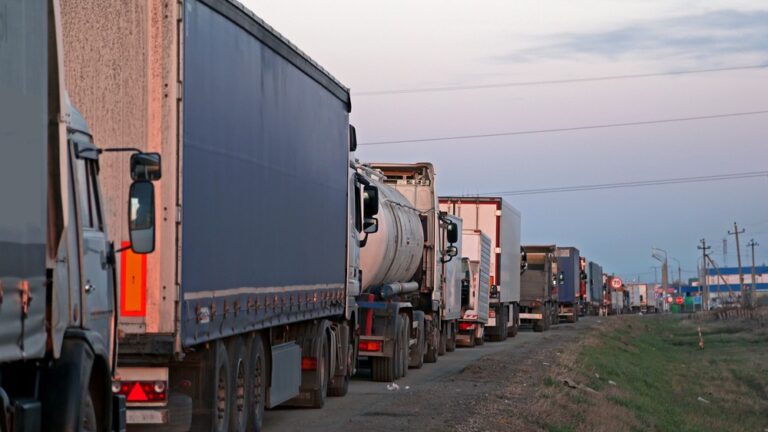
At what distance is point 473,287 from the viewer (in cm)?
3678

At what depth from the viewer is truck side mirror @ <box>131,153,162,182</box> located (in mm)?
8969

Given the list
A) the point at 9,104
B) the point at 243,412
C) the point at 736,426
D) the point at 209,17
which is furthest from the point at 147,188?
the point at 736,426

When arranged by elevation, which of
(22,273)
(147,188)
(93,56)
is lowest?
(22,273)

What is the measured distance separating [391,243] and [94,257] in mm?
15155

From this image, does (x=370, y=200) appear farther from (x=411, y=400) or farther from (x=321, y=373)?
(x=321, y=373)

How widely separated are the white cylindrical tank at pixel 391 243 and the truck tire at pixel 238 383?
860 centimetres

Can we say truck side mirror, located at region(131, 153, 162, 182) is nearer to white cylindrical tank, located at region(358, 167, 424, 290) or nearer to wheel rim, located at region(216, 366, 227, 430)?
wheel rim, located at region(216, 366, 227, 430)

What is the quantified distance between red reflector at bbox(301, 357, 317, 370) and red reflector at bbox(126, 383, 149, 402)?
6.20 meters

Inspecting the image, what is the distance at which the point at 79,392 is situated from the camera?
26.2 feet

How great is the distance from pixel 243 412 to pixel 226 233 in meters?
1.97

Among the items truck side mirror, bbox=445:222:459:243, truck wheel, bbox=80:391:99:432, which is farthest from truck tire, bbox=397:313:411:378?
truck wheel, bbox=80:391:99:432

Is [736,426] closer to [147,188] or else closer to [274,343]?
[274,343]

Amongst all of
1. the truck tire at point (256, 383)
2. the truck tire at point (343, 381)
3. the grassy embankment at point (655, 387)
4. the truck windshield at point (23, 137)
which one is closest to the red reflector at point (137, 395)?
the truck tire at point (256, 383)

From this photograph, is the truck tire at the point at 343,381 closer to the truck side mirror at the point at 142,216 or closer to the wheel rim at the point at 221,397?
the wheel rim at the point at 221,397
